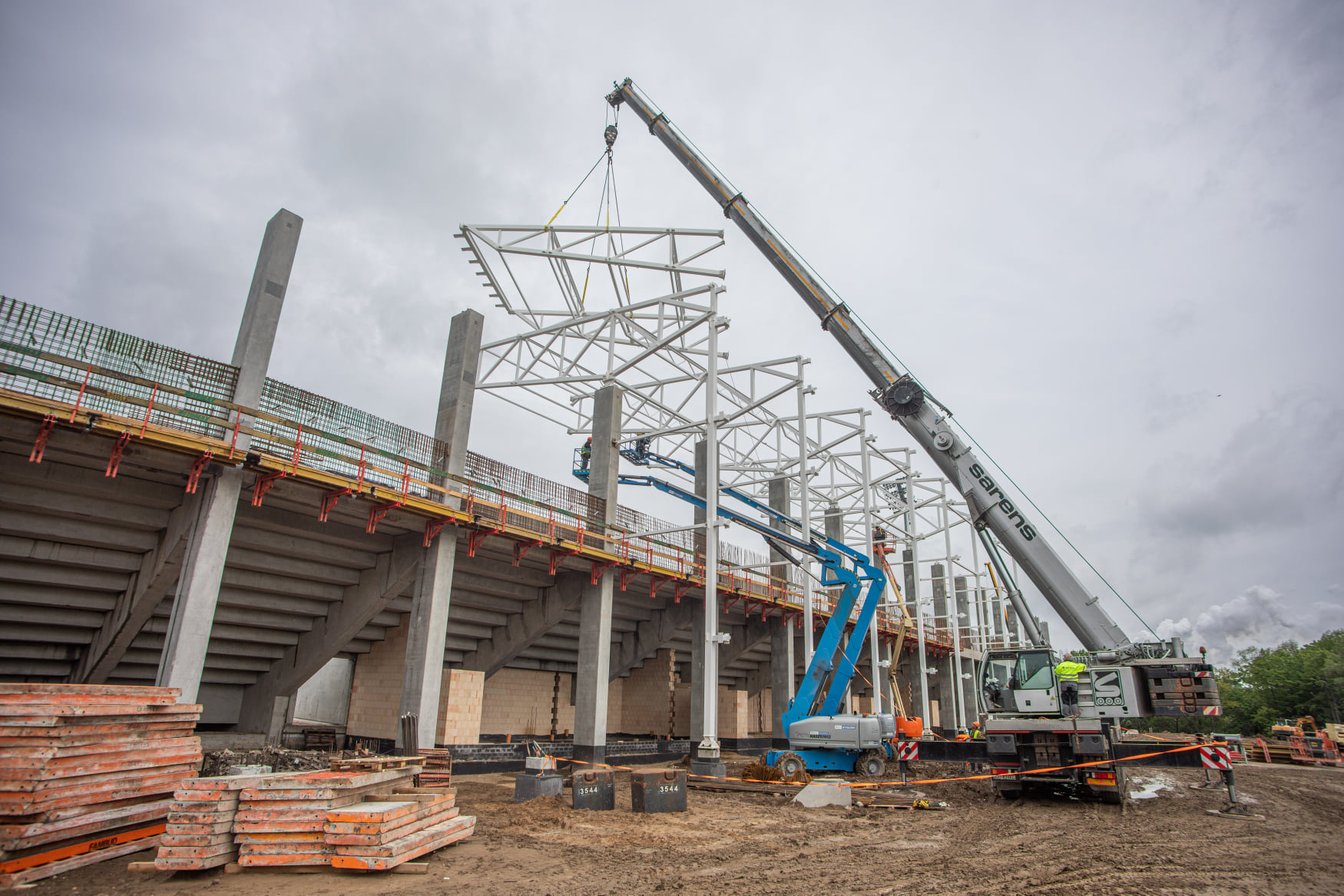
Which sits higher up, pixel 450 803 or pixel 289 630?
pixel 289 630

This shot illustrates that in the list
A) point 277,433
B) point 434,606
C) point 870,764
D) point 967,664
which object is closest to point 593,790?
point 434,606

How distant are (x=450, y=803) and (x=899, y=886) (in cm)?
563

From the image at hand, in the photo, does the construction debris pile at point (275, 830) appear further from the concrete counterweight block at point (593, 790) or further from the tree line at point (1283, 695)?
the tree line at point (1283, 695)

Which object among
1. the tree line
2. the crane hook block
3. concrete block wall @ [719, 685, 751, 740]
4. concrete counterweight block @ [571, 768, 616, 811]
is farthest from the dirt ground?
the tree line

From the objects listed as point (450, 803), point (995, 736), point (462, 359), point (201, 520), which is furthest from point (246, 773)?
point (995, 736)

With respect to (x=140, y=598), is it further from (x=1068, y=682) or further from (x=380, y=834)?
(x=1068, y=682)

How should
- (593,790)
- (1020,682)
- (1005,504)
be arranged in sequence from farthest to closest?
1. (1005,504)
2. (1020,682)
3. (593,790)

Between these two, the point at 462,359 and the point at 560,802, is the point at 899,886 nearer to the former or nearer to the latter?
the point at 560,802

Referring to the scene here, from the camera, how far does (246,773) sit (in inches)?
423

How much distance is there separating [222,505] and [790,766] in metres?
13.5

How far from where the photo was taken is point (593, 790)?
1311 cm

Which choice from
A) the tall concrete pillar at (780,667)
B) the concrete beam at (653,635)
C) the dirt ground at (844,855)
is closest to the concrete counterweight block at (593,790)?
the dirt ground at (844,855)

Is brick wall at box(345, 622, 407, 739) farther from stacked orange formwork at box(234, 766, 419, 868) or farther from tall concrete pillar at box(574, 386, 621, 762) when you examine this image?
stacked orange formwork at box(234, 766, 419, 868)

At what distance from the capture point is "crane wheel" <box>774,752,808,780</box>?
56.5 ft
